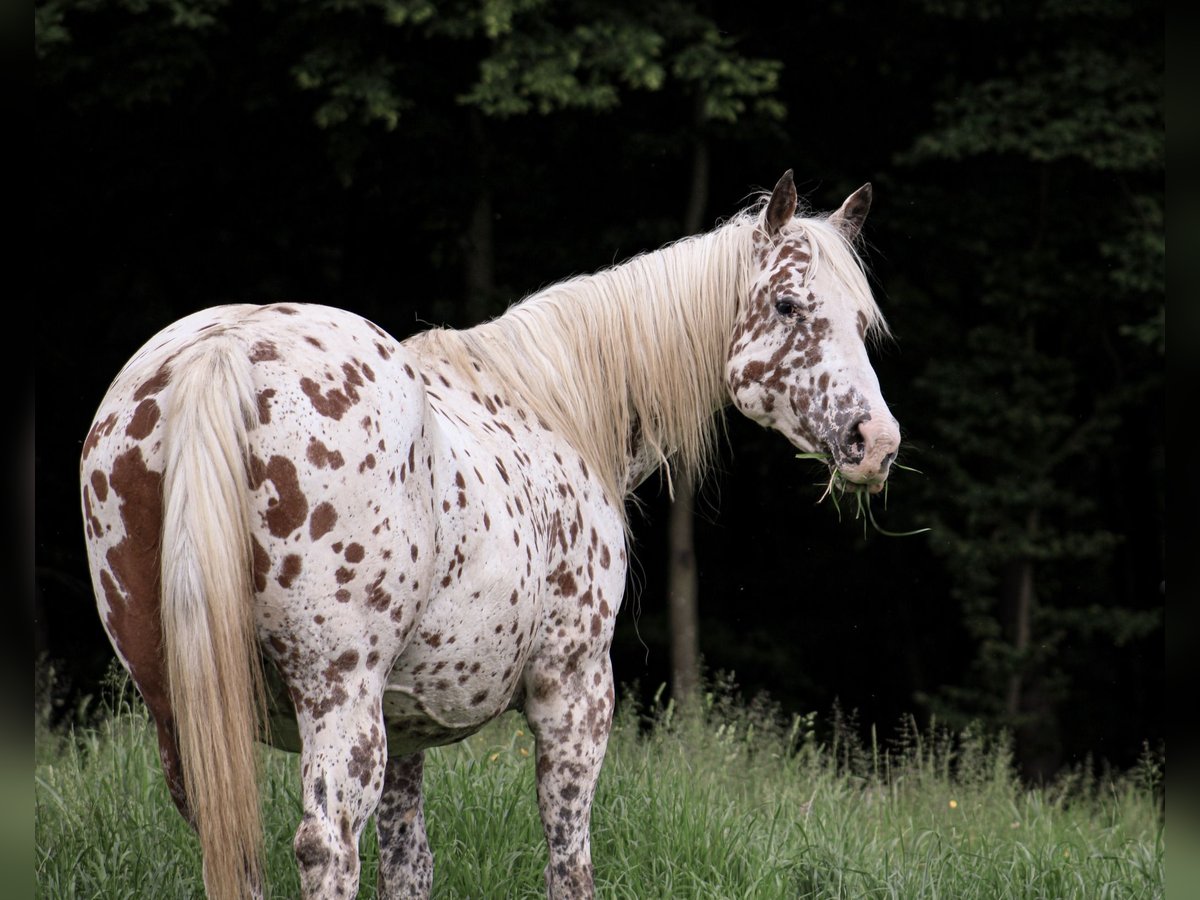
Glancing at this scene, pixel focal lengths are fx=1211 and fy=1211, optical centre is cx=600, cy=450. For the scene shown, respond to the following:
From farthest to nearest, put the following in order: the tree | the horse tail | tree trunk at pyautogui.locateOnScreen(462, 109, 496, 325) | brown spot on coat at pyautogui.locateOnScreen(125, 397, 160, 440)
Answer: tree trunk at pyautogui.locateOnScreen(462, 109, 496, 325) < the tree < brown spot on coat at pyautogui.locateOnScreen(125, 397, 160, 440) < the horse tail

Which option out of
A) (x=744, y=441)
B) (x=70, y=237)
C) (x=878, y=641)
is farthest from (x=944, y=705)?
(x=70, y=237)

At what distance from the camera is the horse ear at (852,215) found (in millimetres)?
4102

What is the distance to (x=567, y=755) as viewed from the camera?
356cm

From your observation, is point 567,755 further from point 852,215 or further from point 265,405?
point 852,215

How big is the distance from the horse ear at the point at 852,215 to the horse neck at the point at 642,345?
34cm

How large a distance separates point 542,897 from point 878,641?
9.41 m

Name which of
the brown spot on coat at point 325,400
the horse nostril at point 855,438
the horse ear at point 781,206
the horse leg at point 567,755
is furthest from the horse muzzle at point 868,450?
the brown spot on coat at point 325,400

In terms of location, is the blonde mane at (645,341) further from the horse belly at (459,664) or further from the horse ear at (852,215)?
the horse belly at (459,664)

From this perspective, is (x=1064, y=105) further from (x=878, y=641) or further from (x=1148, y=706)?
(x=1148, y=706)

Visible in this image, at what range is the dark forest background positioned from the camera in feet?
32.0

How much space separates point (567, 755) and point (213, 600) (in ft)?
4.51

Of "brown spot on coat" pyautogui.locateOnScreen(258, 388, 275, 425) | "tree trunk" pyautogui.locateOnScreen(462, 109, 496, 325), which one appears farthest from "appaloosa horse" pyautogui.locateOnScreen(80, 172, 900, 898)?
"tree trunk" pyautogui.locateOnScreen(462, 109, 496, 325)

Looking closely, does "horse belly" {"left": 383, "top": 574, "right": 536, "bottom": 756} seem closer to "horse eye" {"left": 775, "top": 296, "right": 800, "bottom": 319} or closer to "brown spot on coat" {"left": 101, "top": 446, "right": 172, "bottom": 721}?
"brown spot on coat" {"left": 101, "top": 446, "right": 172, "bottom": 721}

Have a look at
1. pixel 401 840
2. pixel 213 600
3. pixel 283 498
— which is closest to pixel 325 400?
pixel 283 498
